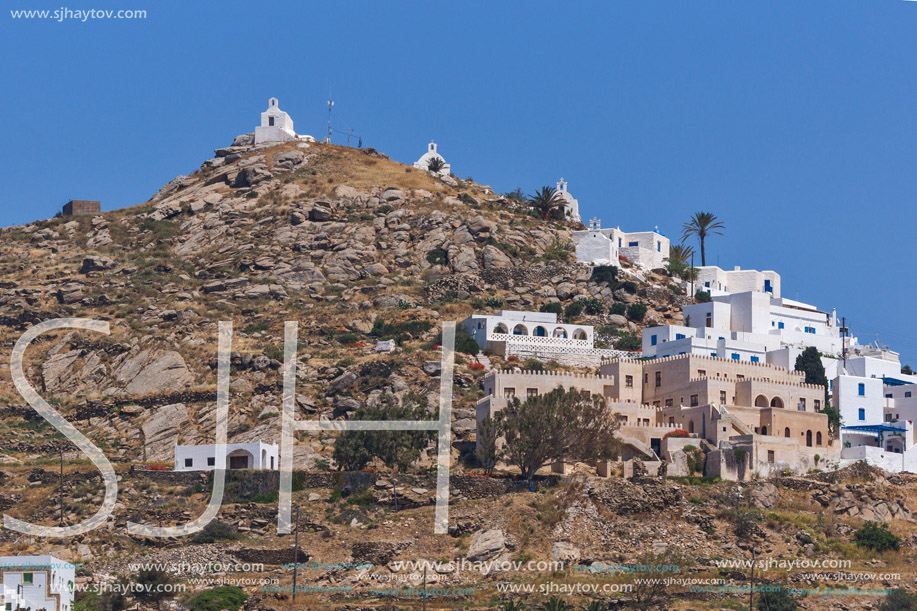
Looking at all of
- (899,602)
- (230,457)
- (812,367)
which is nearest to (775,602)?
(899,602)

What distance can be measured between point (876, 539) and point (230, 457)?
96.8ft

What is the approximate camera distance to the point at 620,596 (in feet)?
169

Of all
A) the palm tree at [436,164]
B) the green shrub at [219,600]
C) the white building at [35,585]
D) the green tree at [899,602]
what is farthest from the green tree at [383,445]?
the palm tree at [436,164]

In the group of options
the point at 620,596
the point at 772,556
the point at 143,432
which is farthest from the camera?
the point at 143,432

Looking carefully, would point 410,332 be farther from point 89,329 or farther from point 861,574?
point 861,574

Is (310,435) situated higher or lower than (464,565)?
higher

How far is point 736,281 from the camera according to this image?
99938mm

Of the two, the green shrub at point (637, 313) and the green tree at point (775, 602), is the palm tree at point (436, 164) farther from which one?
the green tree at point (775, 602)

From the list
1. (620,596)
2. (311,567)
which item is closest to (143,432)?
(311,567)

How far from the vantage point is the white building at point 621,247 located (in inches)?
3949

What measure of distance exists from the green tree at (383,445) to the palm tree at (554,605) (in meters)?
13.7

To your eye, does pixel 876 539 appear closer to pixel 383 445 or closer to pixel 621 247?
pixel 383 445

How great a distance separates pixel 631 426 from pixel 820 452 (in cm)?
936

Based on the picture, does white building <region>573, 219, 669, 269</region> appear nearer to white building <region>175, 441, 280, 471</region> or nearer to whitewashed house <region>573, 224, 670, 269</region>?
whitewashed house <region>573, 224, 670, 269</region>
